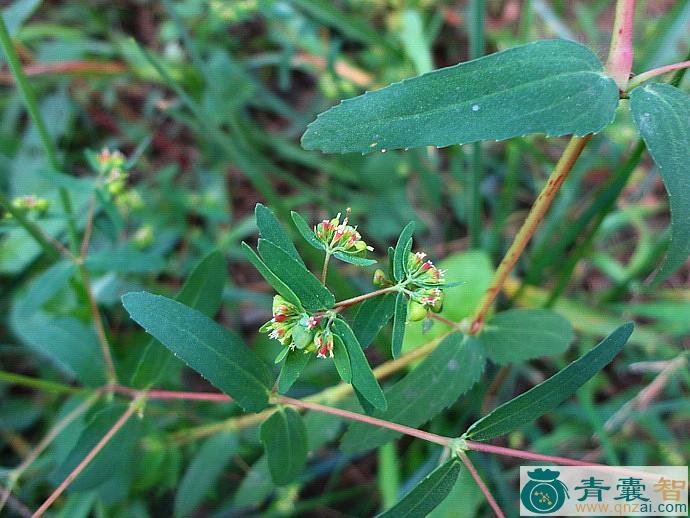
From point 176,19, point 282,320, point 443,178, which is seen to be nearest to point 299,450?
point 282,320

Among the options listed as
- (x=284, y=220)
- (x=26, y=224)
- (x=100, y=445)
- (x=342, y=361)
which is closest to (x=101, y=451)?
(x=100, y=445)

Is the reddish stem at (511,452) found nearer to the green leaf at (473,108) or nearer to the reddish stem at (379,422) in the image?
the reddish stem at (379,422)

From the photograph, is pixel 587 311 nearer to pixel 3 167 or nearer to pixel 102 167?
pixel 102 167

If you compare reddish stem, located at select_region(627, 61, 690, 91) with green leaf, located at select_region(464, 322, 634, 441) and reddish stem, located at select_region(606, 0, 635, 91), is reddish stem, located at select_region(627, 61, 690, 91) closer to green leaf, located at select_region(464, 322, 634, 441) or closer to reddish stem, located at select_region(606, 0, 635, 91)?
reddish stem, located at select_region(606, 0, 635, 91)

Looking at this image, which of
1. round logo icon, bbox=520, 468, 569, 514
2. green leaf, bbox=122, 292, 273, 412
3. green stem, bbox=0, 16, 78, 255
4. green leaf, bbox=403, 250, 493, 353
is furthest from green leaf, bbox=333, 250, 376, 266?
round logo icon, bbox=520, 468, 569, 514

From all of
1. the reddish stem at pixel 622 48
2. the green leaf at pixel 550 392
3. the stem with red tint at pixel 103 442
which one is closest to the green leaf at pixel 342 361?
the green leaf at pixel 550 392
